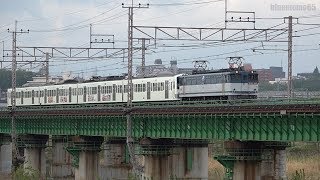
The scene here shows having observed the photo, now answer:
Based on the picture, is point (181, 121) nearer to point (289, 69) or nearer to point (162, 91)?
point (289, 69)

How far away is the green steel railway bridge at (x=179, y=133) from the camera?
2156 inches

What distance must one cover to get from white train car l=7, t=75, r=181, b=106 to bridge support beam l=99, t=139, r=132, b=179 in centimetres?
704

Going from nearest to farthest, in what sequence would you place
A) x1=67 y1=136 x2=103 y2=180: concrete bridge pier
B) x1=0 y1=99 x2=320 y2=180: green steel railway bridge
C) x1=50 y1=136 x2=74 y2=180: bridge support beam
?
x1=0 y1=99 x2=320 y2=180: green steel railway bridge < x1=67 y1=136 x2=103 y2=180: concrete bridge pier < x1=50 y1=136 x2=74 y2=180: bridge support beam

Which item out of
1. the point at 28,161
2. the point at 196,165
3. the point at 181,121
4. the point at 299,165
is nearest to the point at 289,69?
the point at 181,121

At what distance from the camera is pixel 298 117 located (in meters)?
52.7

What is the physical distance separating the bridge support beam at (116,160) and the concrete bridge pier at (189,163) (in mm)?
21972

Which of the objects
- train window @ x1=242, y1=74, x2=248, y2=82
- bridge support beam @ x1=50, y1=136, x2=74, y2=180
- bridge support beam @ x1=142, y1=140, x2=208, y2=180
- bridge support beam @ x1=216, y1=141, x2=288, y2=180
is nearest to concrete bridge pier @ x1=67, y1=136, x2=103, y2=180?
bridge support beam @ x1=142, y1=140, x2=208, y2=180

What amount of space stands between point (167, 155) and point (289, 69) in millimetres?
13706

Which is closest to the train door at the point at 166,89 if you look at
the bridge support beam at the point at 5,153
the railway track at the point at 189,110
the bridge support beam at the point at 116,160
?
the railway track at the point at 189,110

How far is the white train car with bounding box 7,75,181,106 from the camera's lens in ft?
266

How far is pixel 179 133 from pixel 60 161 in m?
45.2

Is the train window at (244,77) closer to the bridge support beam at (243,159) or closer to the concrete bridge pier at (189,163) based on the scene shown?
the concrete bridge pier at (189,163)

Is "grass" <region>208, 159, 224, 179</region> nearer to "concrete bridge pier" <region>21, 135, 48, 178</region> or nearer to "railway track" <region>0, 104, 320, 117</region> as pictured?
"concrete bridge pier" <region>21, 135, 48, 178</region>

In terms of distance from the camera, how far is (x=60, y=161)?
108375mm
